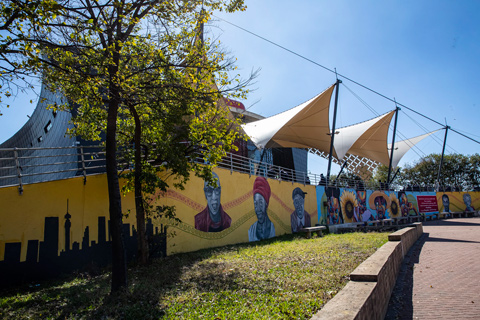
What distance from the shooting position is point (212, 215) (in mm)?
12555

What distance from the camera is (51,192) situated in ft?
25.9

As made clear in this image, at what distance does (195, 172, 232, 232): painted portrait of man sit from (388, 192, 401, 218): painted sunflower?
84.2 ft

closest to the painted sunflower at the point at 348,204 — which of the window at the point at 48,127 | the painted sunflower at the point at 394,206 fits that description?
the painted sunflower at the point at 394,206

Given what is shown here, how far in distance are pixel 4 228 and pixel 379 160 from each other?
3815 cm

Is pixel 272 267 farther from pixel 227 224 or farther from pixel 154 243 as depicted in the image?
pixel 227 224

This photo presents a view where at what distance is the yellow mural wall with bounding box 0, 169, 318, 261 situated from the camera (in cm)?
725

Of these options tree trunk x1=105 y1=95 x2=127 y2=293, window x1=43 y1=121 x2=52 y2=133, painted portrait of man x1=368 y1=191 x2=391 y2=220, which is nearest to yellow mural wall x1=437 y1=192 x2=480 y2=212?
painted portrait of man x1=368 y1=191 x2=391 y2=220

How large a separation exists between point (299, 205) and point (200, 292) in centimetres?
1545

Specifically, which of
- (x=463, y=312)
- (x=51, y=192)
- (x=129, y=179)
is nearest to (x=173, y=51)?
(x=129, y=179)

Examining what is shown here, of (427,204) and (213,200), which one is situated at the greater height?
(213,200)

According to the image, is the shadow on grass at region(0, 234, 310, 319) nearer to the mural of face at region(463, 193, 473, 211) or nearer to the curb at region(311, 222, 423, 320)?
the curb at region(311, 222, 423, 320)

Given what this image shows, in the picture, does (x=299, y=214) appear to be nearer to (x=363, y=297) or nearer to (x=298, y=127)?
(x=298, y=127)

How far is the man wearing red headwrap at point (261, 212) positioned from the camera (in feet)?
50.3

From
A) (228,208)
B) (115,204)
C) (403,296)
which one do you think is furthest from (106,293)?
(228,208)
